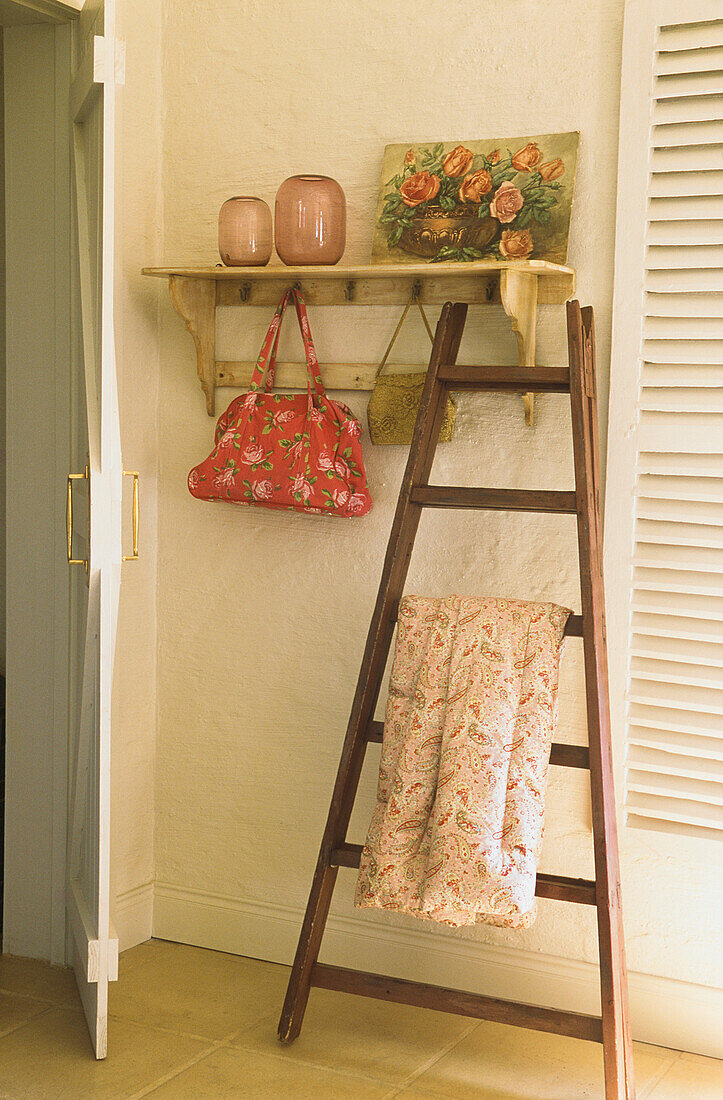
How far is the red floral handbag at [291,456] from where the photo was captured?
2.45 m

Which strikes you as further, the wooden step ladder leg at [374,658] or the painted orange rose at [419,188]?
the painted orange rose at [419,188]

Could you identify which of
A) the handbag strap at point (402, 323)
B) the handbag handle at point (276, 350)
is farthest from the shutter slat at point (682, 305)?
the handbag handle at point (276, 350)

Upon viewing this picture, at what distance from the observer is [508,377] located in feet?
7.30

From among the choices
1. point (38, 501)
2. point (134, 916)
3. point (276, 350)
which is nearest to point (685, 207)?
point (276, 350)

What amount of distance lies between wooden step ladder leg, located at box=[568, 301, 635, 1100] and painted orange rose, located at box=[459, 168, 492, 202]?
436 mm

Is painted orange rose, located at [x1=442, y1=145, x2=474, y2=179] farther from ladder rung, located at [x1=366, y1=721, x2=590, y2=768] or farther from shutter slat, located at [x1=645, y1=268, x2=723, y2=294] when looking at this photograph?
ladder rung, located at [x1=366, y1=721, x2=590, y2=768]

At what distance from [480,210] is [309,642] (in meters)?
1.08

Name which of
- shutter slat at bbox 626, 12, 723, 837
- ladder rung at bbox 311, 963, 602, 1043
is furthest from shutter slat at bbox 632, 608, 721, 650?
ladder rung at bbox 311, 963, 602, 1043

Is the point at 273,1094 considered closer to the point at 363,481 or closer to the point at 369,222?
the point at 363,481

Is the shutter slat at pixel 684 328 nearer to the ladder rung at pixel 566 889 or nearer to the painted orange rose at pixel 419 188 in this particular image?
the painted orange rose at pixel 419 188

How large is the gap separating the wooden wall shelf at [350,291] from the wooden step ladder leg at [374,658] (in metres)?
0.13

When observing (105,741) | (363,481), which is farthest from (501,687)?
(105,741)

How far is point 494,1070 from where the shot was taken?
2291 mm

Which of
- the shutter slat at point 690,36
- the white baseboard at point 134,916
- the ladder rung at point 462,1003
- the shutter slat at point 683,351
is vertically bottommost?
the white baseboard at point 134,916
